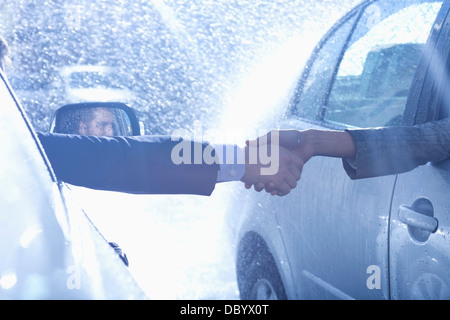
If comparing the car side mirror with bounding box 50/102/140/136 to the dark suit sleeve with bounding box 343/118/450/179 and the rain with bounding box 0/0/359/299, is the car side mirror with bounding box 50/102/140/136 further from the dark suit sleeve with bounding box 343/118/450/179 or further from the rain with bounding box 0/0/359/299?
the rain with bounding box 0/0/359/299

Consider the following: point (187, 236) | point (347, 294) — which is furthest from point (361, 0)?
point (187, 236)

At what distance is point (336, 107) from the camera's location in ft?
11.3

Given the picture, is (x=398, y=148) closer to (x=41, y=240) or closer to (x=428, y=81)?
(x=428, y=81)

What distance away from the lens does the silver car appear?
2.44 m

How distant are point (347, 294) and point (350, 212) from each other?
0.34 meters

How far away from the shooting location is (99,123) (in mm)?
2793

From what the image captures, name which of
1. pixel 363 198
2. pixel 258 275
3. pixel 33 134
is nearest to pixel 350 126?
pixel 363 198

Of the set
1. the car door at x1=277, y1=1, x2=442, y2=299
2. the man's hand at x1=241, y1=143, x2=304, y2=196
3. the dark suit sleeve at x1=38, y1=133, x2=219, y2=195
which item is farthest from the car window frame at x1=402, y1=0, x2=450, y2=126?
the dark suit sleeve at x1=38, y1=133, x2=219, y2=195

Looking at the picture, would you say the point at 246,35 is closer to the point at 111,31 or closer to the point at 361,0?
the point at 111,31

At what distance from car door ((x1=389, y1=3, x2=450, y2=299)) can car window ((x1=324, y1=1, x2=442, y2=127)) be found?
0.24 metres

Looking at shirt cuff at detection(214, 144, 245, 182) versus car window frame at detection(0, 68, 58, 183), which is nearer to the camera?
car window frame at detection(0, 68, 58, 183)

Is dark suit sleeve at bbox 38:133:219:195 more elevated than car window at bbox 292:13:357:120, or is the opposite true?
car window at bbox 292:13:357:120
